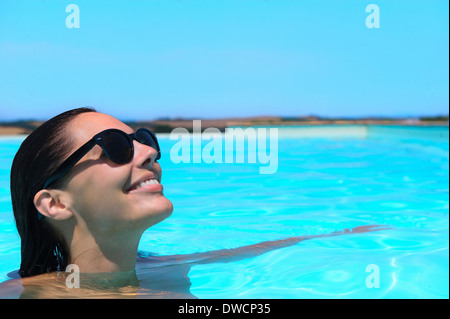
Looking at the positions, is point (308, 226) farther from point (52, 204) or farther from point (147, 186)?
point (52, 204)

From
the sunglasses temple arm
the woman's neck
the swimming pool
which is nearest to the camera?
the sunglasses temple arm

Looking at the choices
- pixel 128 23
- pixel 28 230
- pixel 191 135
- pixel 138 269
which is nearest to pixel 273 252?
pixel 138 269

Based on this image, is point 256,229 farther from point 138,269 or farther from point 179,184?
point 179,184

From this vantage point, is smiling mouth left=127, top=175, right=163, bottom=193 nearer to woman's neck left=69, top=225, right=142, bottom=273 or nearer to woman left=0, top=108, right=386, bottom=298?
woman left=0, top=108, right=386, bottom=298

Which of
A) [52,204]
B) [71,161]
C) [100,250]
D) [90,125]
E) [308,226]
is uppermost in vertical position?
[90,125]

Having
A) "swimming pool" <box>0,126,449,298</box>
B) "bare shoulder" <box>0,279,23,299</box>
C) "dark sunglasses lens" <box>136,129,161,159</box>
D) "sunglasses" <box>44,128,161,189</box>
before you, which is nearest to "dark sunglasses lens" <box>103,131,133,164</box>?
"sunglasses" <box>44,128,161,189</box>

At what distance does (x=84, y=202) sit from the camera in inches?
65.4

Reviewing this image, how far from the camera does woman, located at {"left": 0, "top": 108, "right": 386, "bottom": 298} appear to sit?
1640 mm

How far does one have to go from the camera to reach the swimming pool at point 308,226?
2414 millimetres

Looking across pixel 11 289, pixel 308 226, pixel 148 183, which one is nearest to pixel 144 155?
pixel 148 183

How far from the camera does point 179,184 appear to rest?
5.80 m

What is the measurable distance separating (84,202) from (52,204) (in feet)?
0.40

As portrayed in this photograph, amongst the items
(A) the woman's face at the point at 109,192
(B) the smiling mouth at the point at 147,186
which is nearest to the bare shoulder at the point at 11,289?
(A) the woman's face at the point at 109,192

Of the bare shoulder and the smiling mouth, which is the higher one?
the smiling mouth
